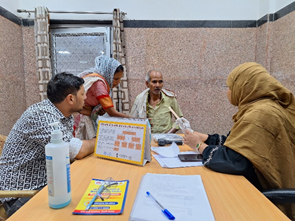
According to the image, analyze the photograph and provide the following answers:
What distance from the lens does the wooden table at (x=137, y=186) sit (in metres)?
0.61

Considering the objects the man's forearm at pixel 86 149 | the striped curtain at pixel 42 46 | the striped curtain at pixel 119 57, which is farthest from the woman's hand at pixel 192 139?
the striped curtain at pixel 42 46

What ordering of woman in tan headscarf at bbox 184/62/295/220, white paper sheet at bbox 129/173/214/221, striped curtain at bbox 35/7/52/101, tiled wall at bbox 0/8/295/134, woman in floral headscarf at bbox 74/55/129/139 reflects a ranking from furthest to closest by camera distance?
tiled wall at bbox 0/8/295/134, striped curtain at bbox 35/7/52/101, woman in floral headscarf at bbox 74/55/129/139, woman in tan headscarf at bbox 184/62/295/220, white paper sheet at bbox 129/173/214/221

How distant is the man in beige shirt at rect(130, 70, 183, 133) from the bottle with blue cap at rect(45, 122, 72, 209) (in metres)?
1.75

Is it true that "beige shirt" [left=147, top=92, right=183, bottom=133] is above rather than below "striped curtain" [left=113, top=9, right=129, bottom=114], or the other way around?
below

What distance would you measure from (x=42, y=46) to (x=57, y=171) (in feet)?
8.07

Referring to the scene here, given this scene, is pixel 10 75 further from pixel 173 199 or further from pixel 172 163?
pixel 173 199

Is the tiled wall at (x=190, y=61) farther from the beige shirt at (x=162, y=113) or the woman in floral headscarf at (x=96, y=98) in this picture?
the woman in floral headscarf at (x=96, y=98)

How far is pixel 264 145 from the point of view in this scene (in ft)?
3.03

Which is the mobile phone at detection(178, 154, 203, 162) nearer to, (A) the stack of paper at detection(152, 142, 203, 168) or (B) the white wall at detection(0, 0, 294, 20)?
(A) the stack of paper at detection(152, 142, 203, 168)

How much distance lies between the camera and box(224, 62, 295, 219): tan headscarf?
920 mm

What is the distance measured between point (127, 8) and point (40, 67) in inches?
56.4

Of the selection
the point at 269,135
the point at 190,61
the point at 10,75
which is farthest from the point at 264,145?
the point at 10,75

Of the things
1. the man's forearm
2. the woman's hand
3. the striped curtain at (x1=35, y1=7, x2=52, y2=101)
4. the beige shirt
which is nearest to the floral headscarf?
the beige shirt

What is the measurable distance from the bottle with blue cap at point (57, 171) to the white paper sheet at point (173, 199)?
230mm
